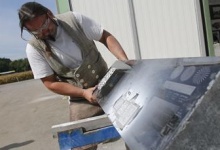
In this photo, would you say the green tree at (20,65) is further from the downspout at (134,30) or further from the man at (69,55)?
the man at (69,55)

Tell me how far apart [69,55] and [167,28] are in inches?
136

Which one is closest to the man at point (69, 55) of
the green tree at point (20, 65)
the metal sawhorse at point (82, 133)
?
the metal sawhorse at point (82, 133)

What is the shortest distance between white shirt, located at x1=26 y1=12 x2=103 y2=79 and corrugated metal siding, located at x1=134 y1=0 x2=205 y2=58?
3.13m

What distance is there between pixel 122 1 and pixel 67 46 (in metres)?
3.83

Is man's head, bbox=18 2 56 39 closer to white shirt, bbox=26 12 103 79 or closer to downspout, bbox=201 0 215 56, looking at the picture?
white shirt, bbox=26 12 103 79

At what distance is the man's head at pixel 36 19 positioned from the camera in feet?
6.94

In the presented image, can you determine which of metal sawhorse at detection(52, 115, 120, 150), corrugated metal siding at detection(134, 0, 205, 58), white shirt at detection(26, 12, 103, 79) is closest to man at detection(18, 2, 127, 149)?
white shirt at detection(26, 12, 103, 79)

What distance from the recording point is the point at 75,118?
243 centimetres

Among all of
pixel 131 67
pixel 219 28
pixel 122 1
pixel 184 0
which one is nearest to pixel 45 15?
pixel 131 67

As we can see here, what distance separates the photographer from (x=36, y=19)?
2.12 m

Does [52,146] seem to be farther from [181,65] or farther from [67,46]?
[181,65]

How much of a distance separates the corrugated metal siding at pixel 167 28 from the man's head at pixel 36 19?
3.41 meters

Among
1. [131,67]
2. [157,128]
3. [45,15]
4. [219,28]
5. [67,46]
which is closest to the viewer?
[157,128]

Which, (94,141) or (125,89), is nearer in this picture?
(125,89)
